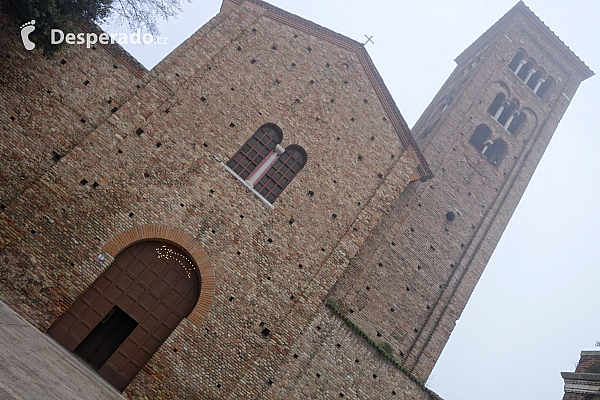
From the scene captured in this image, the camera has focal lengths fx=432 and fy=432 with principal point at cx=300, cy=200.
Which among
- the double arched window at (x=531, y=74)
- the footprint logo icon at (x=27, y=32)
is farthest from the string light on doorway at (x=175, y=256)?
the double arched window at (x=531, y=74)

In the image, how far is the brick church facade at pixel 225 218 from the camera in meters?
10.0

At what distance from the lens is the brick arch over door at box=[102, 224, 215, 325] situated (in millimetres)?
10414

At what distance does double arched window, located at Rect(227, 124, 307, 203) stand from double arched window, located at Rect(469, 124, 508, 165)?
9866 mm

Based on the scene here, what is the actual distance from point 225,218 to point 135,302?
118 inches

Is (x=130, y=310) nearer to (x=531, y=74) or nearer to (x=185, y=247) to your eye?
(x=185, y=247)

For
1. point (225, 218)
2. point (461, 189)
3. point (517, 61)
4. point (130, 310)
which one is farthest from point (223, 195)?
point (517, 61)

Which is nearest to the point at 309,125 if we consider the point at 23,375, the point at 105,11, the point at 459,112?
the point at 105,11

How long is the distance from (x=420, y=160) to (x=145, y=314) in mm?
9777

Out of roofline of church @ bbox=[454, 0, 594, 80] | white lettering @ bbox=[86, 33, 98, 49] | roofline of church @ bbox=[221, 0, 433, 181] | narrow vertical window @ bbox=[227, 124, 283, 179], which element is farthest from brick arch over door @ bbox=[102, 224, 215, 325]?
roofline of church @ bbox=[454, 0, 594, 80]

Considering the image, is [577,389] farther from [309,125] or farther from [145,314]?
[145,314]

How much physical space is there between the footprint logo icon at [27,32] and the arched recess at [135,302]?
17.8 ft

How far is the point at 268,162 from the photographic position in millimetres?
12672

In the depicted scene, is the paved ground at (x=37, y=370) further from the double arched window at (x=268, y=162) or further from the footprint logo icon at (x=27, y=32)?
the footprint logo icon at (x=27, y=32)

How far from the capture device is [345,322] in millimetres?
12000
